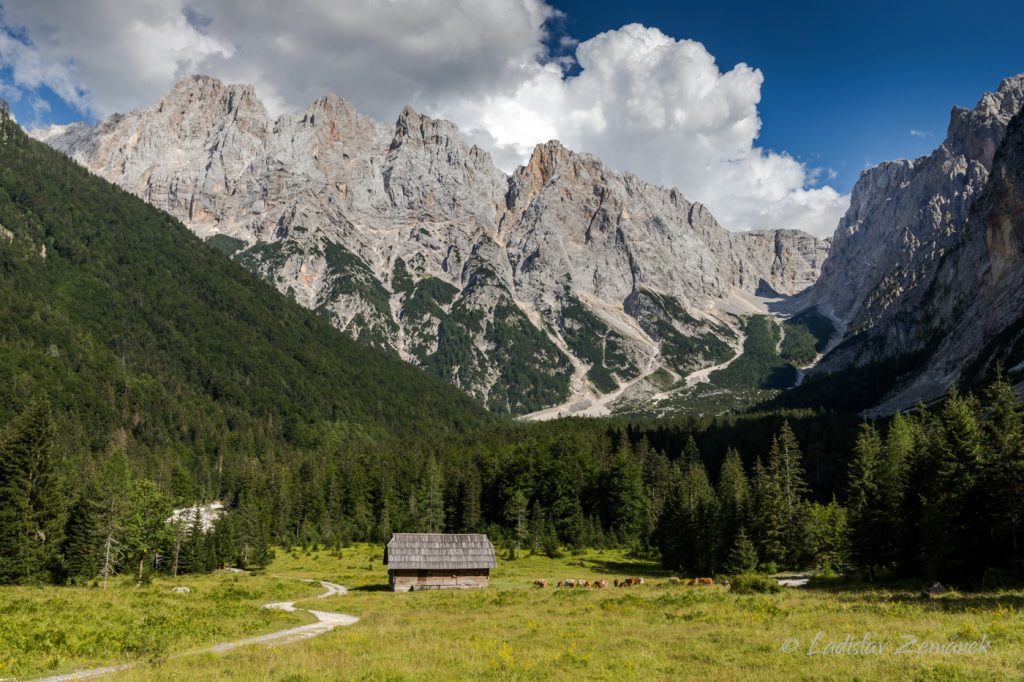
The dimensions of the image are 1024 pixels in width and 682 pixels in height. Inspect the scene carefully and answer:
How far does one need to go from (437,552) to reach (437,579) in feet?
9.48

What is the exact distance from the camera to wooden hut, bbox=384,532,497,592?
69375 millimetres

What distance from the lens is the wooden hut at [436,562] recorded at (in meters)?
69.4

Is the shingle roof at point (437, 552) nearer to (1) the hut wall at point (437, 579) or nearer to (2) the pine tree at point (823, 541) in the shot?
(1) the hut wall at point (437, 579)

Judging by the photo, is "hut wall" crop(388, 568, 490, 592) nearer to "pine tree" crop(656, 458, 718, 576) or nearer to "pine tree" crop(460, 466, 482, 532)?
"pine tree" crop(656, 458, 718, 576)

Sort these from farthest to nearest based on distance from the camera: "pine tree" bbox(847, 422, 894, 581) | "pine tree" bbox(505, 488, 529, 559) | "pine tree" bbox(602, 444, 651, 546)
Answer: "pine tree" bbox(602, 444, 651, 546) < "pine tree" bbox(505, 488, 529, 559) < "pine tree" bbox(847, 422, 894, 581)

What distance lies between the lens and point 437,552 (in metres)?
71.7

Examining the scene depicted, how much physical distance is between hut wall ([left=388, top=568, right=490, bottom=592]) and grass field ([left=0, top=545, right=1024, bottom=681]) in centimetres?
1952

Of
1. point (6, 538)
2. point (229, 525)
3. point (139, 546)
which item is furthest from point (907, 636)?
point (229, 525)

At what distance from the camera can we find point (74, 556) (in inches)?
2324

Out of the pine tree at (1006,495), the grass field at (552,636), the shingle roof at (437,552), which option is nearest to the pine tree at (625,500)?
the shingle roof at (437,552)

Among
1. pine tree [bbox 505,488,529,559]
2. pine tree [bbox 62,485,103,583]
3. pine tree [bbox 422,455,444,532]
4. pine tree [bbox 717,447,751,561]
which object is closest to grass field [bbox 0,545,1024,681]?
pine tree [bbox 62,485,103,583]

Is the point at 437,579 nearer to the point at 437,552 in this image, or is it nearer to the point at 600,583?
the point at 437,552

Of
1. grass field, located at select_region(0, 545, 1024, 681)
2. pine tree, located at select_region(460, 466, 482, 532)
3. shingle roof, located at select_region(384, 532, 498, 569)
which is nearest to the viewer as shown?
grass field, located at select_region(0, 545, 1024, 681)

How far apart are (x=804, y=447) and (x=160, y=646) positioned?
532 feet
